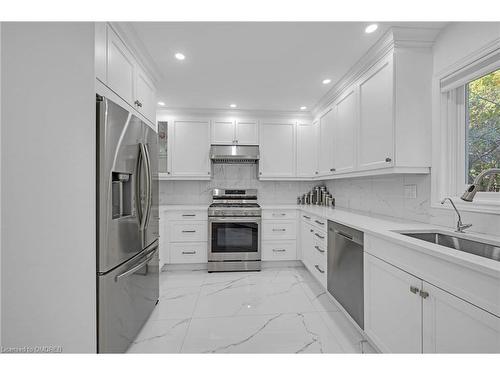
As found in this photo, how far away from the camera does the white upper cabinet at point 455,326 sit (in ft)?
2.83

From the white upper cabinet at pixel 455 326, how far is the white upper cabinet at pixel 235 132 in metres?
2.88

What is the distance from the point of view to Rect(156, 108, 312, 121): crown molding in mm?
3467

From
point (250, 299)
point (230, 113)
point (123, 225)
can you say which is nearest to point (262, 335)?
point (250, 299)

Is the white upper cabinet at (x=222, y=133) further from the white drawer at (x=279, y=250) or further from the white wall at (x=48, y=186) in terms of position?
the white wall at (x=48, y=186)

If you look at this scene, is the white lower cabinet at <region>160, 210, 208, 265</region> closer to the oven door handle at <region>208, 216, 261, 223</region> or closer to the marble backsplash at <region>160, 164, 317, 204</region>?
the oven door handle at <region>208, 216, 261, 223</region>

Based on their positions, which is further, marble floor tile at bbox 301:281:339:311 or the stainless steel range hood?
the stainless steel range hood

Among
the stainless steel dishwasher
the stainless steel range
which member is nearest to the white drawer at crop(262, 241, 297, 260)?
the stainless steel range

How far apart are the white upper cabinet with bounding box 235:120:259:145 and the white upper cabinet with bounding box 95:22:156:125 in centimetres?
149

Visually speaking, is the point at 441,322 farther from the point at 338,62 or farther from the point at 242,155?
the point at 242,155

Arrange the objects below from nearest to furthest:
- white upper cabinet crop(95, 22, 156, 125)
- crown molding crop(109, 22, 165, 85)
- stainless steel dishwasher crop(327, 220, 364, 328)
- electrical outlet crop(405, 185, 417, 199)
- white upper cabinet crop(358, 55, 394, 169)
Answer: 1. white upper cabinet crop(95, 22, 156, 125)
2. crown molding crop(109, 22, 165, 85)
3. stainless steel dishwasher crop(327, 220, 364, 328)
4. white upper cabinet crop(358, 55, 394, 169)
5. electrical outlet crop(405, 185, 417, 199)

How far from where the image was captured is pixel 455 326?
0.98m

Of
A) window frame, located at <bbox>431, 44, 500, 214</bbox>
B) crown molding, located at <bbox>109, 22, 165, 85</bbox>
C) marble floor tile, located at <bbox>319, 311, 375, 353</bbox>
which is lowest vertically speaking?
marble floor tile, located at <bbox>319, 311, 375, 353</bbox>
